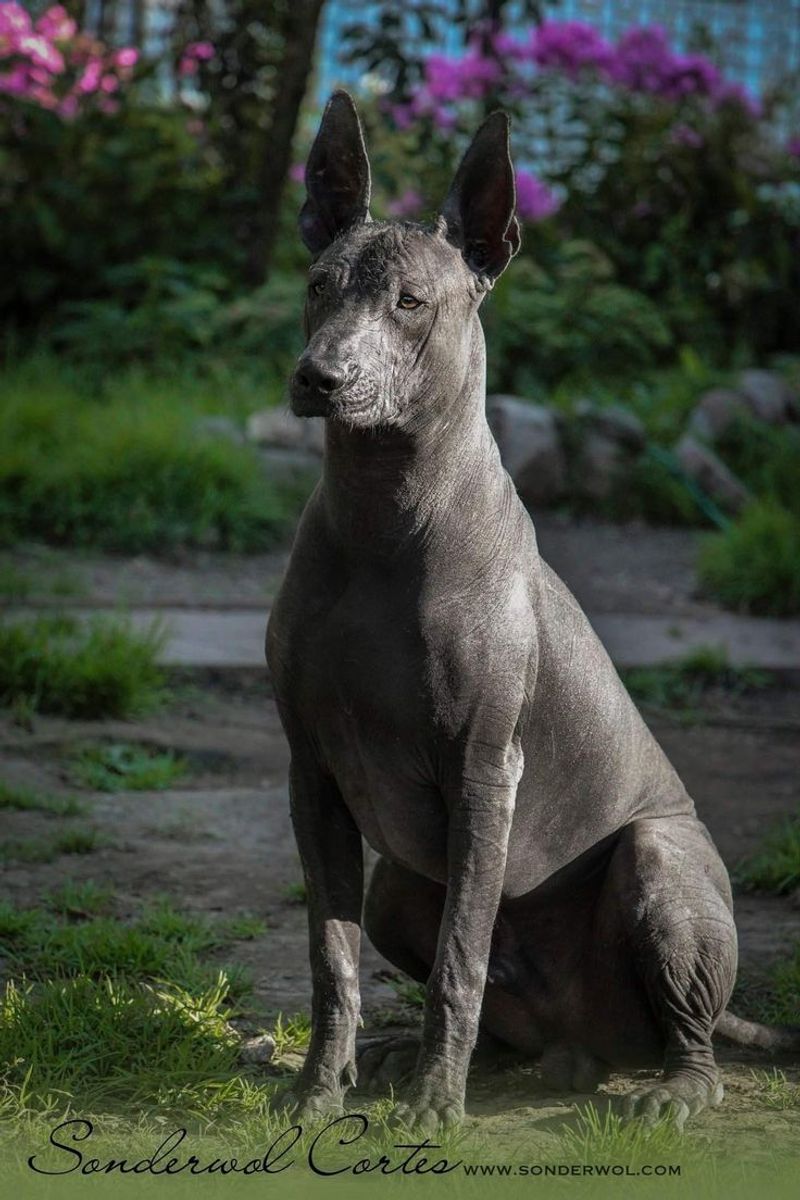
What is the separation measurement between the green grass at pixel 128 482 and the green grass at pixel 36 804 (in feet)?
9.91

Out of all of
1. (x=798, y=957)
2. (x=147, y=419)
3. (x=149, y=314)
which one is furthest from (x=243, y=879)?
(x=149, y=314)

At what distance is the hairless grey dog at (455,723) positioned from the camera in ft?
10.5

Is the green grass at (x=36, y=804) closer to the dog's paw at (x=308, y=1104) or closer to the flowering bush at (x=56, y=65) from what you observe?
the dog's paw at (x=308, y=1104)

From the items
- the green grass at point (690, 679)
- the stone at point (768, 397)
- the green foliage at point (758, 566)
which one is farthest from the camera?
the stone at point (768, 397)

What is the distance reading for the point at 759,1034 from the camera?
3.83 meters

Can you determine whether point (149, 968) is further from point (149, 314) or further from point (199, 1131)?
point (149, 314)

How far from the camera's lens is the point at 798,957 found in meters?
4.27

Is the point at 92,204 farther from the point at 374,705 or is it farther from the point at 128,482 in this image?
the point at 374,705

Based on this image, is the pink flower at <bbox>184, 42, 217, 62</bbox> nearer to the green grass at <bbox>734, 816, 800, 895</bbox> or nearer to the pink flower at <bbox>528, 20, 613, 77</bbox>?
the pink flower at <bbox>528, 20, 613, 77</bbox>

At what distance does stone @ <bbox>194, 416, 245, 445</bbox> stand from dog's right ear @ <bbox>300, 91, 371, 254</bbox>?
5566 millimetres

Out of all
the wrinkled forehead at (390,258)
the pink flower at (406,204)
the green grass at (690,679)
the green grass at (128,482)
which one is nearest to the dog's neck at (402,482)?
the wrinkled forehead at (390,258)

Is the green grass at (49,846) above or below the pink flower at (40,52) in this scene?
below

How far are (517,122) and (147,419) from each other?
14.3ft

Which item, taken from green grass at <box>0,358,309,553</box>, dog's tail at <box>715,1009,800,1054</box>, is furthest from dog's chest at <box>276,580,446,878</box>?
green grass at <box>0,358,309,553</box>
